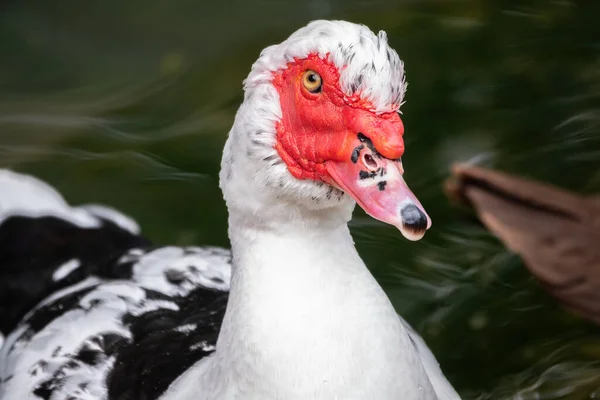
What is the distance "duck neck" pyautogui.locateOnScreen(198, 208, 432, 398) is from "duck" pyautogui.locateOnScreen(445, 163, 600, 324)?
4.55 feet

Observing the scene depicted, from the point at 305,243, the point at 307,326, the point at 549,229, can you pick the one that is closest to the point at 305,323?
the point at 307,326

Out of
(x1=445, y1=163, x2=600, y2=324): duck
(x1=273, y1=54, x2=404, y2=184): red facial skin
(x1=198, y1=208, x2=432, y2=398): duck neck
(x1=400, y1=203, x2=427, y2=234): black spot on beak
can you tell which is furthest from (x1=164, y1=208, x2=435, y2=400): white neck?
(x1=445, y1=163, x2=600, y2=324): duck

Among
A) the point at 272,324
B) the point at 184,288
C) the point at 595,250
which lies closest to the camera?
the point at 272,324

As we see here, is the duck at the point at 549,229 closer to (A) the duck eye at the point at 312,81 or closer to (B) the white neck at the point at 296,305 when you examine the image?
(B) the white neck at the point at 296,305

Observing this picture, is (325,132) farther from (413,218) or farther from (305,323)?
(305,323)

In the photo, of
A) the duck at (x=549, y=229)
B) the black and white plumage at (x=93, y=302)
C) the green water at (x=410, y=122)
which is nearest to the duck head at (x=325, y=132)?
the black and white plumage at (x=93, y=302)

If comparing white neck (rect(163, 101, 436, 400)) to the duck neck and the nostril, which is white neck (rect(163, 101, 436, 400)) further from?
the nostril

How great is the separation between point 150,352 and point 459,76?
8.87ft

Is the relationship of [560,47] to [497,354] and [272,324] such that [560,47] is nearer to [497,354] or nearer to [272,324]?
[497,354]

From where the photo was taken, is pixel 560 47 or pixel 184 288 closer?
pixel 184 288

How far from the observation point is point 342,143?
78.4 inches

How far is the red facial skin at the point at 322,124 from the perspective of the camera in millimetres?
1951

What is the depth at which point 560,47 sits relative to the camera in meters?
4.89

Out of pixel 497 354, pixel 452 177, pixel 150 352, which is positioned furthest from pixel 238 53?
pixel 150 352
